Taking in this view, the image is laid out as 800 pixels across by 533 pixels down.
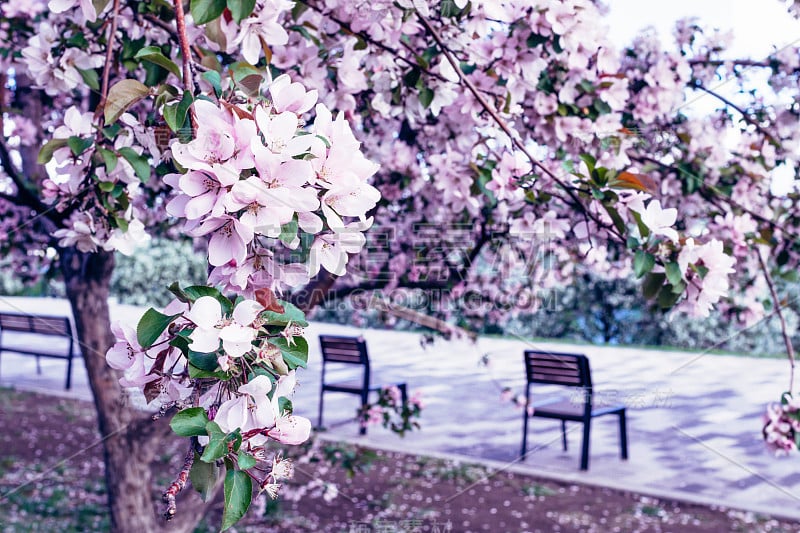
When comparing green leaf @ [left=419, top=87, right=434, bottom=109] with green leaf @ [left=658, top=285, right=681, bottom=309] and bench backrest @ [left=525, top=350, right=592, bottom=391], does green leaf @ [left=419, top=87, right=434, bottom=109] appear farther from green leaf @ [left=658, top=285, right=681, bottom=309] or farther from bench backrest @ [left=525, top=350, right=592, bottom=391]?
bench backrest @ [left=525, top=350, right=592, bottom=391]

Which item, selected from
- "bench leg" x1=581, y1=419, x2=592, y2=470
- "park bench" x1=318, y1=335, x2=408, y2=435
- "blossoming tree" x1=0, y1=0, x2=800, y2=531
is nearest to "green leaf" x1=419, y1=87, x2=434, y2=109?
"blossoming tree" x1=0, y1=0, x2=800, y2=531

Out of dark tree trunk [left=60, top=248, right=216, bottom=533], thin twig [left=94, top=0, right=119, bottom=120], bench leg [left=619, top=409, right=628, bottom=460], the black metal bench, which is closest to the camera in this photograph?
thin twig [left=94, top=0, right=119, bottom=120]

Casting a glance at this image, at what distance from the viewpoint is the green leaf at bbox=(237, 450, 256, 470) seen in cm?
75

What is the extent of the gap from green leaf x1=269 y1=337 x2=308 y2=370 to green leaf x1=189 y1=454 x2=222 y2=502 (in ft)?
0.50

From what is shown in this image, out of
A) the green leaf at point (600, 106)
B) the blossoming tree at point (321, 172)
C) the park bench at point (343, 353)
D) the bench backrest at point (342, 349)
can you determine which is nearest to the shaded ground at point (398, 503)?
the park bench at point (343, 353)

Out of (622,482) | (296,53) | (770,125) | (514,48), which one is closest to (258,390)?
(296,53)

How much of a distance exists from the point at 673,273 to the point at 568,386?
9.69 ft

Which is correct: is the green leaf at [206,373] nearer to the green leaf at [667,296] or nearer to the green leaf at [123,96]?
the green leaf at [123,96]

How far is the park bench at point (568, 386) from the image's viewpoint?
13.0ft

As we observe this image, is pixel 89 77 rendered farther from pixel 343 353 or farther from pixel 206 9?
pixel 343 353

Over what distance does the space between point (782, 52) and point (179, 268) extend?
34.3 feet

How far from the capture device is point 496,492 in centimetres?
396

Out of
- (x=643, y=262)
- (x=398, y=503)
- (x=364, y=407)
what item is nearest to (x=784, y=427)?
(x=643, y=262)

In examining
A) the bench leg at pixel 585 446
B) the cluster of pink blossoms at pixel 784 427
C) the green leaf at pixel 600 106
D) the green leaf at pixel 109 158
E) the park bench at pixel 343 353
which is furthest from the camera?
the park bench at pixel 343 353
